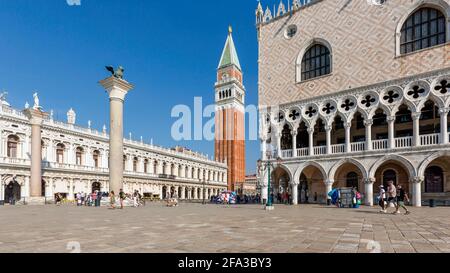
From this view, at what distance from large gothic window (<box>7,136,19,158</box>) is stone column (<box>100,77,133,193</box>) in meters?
21.2

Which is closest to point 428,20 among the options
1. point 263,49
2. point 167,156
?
point 263,49

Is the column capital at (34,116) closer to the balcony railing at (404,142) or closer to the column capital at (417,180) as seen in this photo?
the balcony railing at (404,142)

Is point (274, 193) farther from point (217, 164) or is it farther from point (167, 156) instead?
point (217, 164)

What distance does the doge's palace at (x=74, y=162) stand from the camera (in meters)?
36.2

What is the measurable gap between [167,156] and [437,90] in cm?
4945

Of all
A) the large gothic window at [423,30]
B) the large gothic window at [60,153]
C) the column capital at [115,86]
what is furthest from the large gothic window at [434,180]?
the large gothic window at [60,153]

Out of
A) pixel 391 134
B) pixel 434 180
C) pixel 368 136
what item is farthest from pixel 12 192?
pixel 434 180

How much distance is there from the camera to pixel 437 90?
20.6m

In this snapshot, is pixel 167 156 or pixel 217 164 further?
pixel 217 164

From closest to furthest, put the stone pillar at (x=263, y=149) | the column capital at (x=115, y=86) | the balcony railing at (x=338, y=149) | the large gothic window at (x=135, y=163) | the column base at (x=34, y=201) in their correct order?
1. the column capital at (x=115, y=86)
2. the balcony railing at (x=338, y=149)
3. the stone pillar at (x=263, y=149)
4. the column base at (x=34, y=201)
5. the large gothic window at (x=135, y=163)

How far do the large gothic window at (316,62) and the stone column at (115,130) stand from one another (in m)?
16.6

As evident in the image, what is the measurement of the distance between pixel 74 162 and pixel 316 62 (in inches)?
1414

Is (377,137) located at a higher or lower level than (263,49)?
lower
